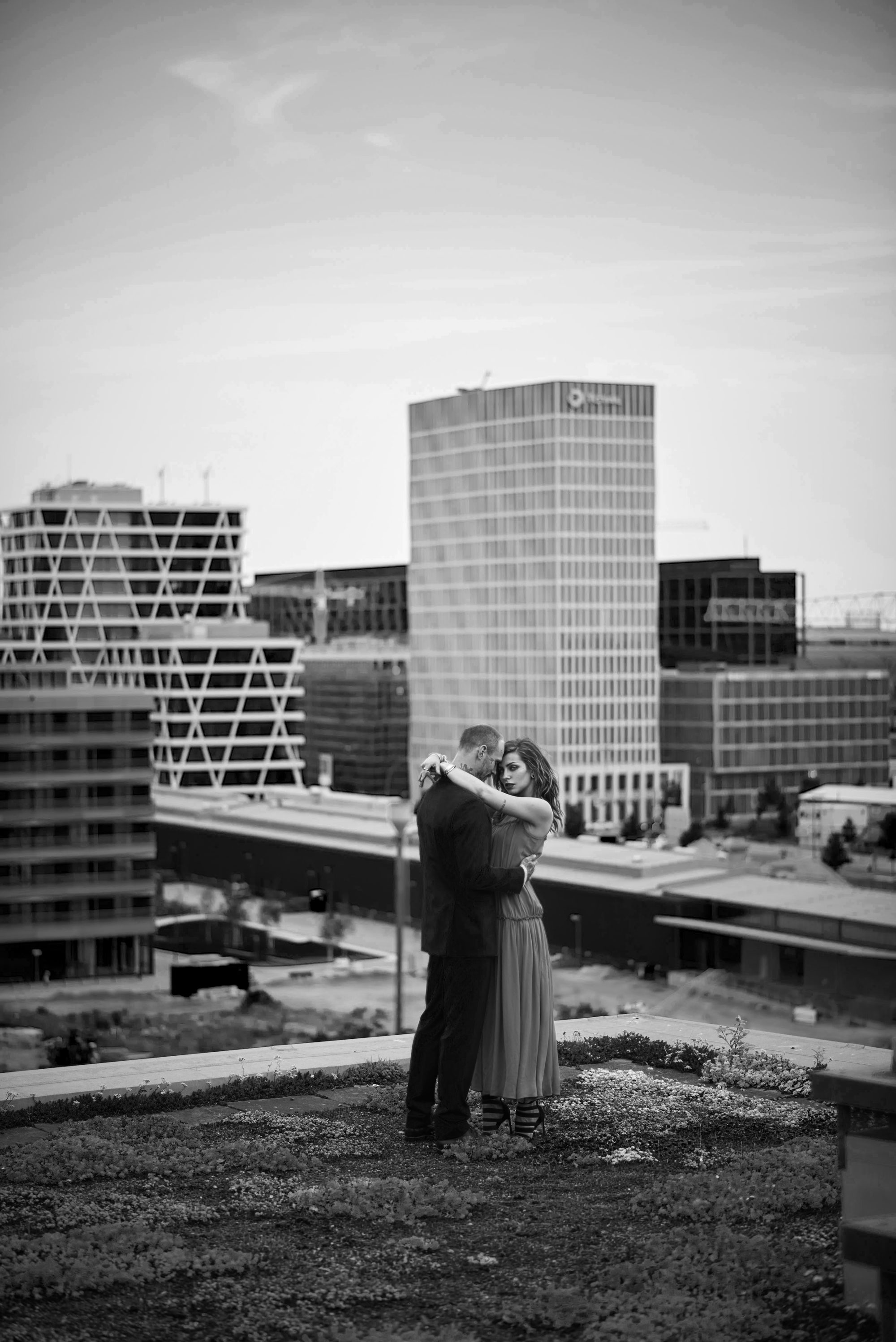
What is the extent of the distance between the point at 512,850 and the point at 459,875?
19.8 inches

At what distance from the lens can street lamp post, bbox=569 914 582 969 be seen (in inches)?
3378

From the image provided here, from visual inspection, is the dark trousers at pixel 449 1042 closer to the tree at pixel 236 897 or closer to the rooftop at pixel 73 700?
the rooftop at pixel 73 700

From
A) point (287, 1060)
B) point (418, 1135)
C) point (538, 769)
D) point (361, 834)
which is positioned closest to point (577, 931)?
point (361, 834)

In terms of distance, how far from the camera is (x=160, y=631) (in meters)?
155

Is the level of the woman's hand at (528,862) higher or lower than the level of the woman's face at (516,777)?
lower

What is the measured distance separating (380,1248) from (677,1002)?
6303 centimetres

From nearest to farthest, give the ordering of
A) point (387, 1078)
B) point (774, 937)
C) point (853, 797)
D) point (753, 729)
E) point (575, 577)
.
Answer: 1. point (387, 1078)
2. point (774, 937)
3. point (853, 797)
4. point (575, 577)
5. point (753, 729)

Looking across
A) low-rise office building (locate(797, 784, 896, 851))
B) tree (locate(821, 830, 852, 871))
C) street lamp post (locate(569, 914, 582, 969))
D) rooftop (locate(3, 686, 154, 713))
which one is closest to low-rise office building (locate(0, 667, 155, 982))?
rooftop (locate(3, 686, 154, 713))

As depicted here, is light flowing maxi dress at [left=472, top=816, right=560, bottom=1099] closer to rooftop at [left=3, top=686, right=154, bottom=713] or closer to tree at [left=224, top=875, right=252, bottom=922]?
rooftop at [left=3, top=686, right=154, bottom=713]

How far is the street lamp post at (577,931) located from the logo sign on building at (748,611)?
107m

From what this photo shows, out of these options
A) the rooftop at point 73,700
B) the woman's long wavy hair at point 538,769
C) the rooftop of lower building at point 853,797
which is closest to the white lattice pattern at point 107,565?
the rooftop of lower building at point 853,797

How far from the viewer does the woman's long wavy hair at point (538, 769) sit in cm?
1195

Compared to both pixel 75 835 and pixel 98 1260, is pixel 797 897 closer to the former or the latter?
pixel 75 835

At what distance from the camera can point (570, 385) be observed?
529ft
